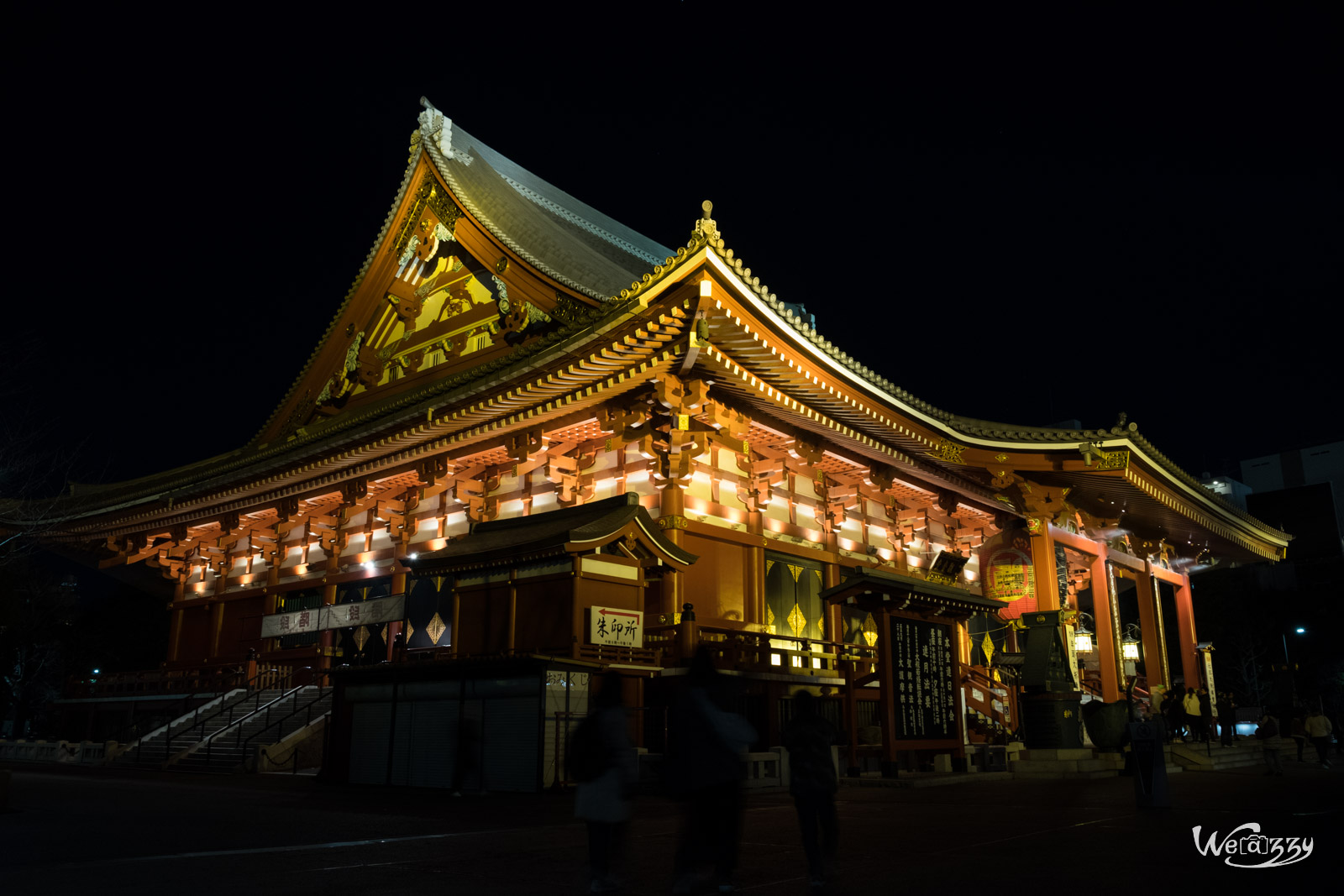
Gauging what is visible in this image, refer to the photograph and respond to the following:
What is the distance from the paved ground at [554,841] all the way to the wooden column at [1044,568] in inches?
354

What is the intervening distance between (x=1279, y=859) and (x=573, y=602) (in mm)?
9606

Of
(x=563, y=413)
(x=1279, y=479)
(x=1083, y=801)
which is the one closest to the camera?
(x=1083, y=801)

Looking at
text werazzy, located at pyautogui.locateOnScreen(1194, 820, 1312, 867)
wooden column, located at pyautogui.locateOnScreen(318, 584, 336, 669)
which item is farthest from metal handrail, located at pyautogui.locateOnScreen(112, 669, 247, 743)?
text werazzy, located at pyautogui.locateOnScreen(1194, 820, 1312, 867)

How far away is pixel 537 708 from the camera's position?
12742 mm

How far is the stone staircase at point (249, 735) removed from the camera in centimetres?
1856

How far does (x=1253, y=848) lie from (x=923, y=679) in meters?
8.27

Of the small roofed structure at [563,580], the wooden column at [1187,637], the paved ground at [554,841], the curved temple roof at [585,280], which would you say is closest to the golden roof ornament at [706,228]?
the curved temple roof at [585,280]

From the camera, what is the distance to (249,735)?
19844 millimetres

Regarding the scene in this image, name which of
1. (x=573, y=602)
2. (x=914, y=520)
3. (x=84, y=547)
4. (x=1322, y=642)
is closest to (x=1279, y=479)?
(x=1322, y=642)

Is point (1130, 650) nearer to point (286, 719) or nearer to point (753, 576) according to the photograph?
point (753, 576)

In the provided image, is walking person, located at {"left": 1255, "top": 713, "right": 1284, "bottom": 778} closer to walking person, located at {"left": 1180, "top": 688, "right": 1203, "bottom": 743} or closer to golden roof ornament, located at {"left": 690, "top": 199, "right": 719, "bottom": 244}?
walking person, located at {"left": 1180, "top": 688, "right": 1203, "bottom": 743}

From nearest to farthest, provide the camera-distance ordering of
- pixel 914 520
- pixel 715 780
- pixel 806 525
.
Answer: pixel 715 780 < pixel 806 525 < pixel 914 520

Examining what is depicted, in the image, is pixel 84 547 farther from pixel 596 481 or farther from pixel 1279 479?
pixel 1279 479

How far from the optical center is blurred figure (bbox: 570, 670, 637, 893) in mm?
5730
